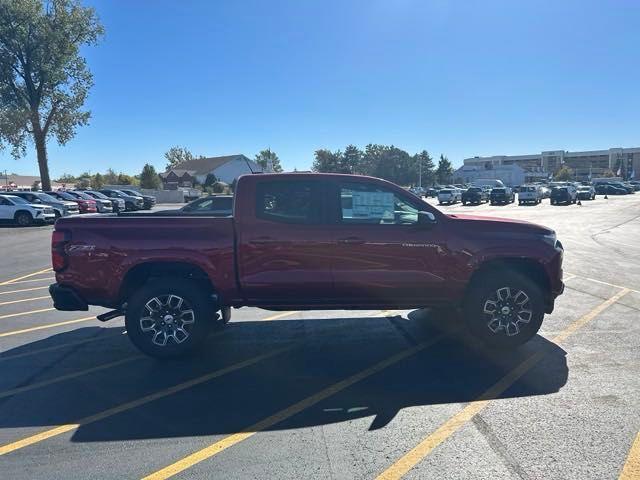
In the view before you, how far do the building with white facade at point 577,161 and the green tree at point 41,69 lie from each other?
394 ft

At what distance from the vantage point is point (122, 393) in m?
4.58

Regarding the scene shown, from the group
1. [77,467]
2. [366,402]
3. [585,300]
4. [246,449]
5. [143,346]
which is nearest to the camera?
[77,467]

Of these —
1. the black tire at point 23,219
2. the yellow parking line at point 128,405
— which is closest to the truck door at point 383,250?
the yellow parking line at point 128,405

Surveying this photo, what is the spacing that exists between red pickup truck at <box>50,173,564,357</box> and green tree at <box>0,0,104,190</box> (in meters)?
37.5

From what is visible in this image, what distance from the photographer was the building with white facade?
479 feet

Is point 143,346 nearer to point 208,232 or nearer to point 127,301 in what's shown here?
point 127,301

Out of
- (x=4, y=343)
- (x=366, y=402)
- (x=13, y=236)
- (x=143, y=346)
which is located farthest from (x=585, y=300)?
(x=13, y=236)

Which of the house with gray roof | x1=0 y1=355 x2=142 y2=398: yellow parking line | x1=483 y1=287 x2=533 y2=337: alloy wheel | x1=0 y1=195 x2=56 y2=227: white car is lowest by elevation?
x1=0 y1=355 x2=142 y2=398: yellow parking line

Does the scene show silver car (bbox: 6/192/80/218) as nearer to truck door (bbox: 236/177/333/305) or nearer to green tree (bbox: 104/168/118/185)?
truck door (bbox: 236/177/333/305)

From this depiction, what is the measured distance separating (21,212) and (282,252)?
2440 centimetres

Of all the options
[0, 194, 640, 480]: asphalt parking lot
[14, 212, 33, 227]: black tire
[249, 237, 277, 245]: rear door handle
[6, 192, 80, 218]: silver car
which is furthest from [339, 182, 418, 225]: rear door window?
[6, 192, 80, 218]: silver car

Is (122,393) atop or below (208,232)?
below

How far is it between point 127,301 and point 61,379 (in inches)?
41.1

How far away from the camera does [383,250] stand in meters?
5.41
